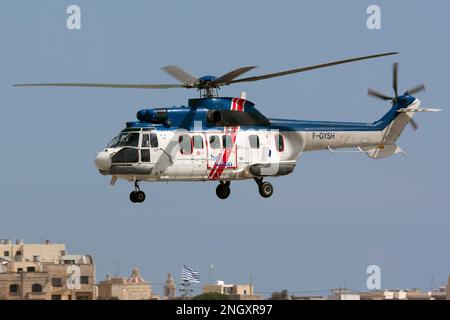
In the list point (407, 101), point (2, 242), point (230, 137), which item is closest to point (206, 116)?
point (230, 137)

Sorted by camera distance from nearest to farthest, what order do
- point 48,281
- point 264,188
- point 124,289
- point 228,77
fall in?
point 228,77, point 264,188, point 124,289, point 48,281

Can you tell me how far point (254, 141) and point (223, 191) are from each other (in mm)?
3835

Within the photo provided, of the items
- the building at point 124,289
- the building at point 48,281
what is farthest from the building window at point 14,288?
the building at point 124,289

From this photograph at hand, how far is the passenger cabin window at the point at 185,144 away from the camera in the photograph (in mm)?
58812

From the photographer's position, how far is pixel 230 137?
60125mm

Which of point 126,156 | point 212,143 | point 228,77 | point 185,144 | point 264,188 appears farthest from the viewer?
point 264,188

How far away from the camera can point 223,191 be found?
63406mm

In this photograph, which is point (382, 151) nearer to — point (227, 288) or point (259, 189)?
point (259, 189)

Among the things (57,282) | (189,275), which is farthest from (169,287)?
(189,275)

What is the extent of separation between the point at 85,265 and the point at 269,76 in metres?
98.5

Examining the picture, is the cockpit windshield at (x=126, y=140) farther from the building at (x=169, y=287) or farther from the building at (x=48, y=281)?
the building at (x=169, y=287)
